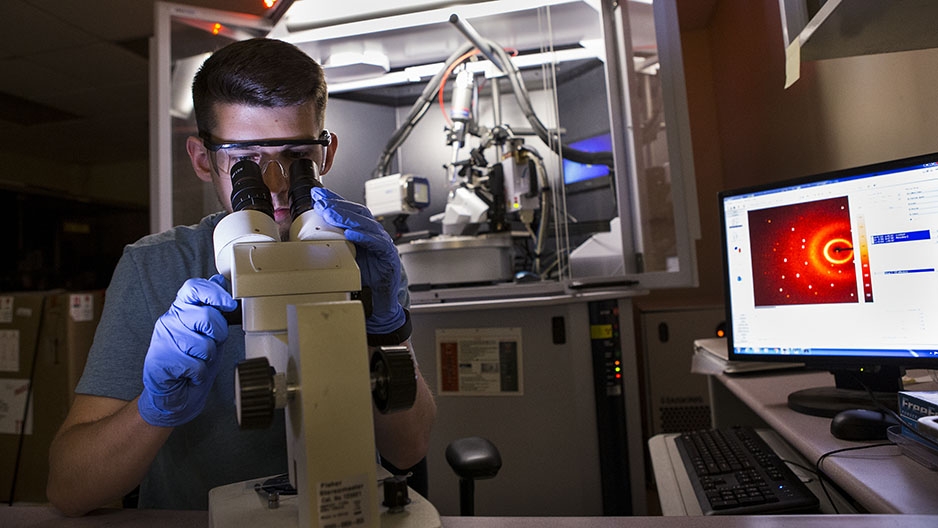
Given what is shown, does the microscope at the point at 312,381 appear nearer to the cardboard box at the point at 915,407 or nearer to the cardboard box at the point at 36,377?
the cardboard box at the point at 915,407

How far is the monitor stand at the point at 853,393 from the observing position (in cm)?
99

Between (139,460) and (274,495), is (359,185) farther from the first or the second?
(274,495)

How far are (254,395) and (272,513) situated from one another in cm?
15

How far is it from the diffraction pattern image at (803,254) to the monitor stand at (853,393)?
156 mm

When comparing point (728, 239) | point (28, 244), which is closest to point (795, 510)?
point (728, 239)

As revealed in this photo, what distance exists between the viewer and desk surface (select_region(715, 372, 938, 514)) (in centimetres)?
62

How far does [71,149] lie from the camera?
5289mm

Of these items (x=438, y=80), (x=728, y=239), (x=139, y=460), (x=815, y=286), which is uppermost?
(x=438, y=80)

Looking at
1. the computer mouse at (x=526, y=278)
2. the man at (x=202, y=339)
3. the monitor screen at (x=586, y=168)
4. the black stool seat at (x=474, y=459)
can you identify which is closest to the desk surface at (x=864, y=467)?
the black stool seat at (x=474, y=459)

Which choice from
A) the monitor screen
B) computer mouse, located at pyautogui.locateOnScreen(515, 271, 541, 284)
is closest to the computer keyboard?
computer mouse, located at pyautogui.locateOnScreen(515, 271, 541, 284)

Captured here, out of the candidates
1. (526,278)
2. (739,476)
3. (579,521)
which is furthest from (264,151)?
(526,278)

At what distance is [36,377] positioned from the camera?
289cm

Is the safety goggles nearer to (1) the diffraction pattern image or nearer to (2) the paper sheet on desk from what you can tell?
(1) the diffraction pattern image

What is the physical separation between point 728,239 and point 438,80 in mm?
1547
